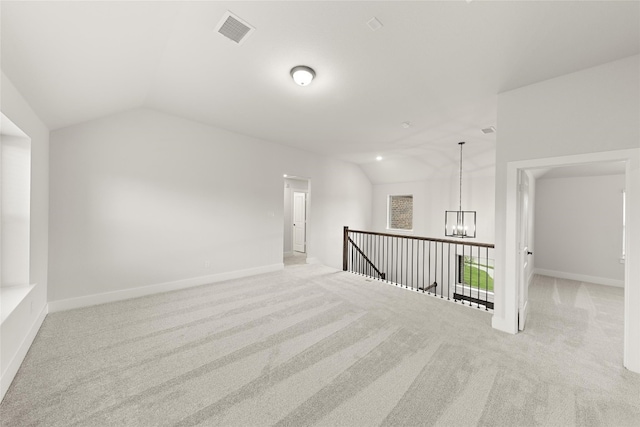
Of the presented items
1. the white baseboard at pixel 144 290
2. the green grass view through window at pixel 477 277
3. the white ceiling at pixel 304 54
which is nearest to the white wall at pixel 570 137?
the white ceiling at pixel 304 54

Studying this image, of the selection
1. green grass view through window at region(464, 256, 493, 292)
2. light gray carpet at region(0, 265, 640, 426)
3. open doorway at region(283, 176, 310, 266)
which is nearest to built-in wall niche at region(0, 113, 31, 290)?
light gray carpet at region(0, 265, 640, 426)

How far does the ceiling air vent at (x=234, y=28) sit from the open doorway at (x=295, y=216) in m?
5.77

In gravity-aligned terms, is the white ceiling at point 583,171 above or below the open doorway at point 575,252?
above

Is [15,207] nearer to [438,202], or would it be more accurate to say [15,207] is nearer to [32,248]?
[32,248]

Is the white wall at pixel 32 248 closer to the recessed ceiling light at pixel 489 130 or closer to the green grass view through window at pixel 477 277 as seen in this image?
the recessed ceiling light at pixel 489 130

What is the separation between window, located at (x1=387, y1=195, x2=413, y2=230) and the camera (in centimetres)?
840

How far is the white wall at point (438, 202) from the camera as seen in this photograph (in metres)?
6.53

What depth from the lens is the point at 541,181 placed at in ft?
20.5

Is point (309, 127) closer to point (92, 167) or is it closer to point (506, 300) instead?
point (92, 167)

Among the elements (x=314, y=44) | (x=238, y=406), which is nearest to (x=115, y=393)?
(x=238, y=406)

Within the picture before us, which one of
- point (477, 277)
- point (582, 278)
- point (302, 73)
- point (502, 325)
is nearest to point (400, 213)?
point (477, 277)

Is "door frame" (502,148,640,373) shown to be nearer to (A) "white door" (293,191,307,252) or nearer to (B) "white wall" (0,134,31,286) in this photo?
(B) "white wall" (0,134,31,286)

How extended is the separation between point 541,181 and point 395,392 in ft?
23.2

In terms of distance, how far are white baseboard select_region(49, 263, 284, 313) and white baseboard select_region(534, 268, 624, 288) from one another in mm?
6823
